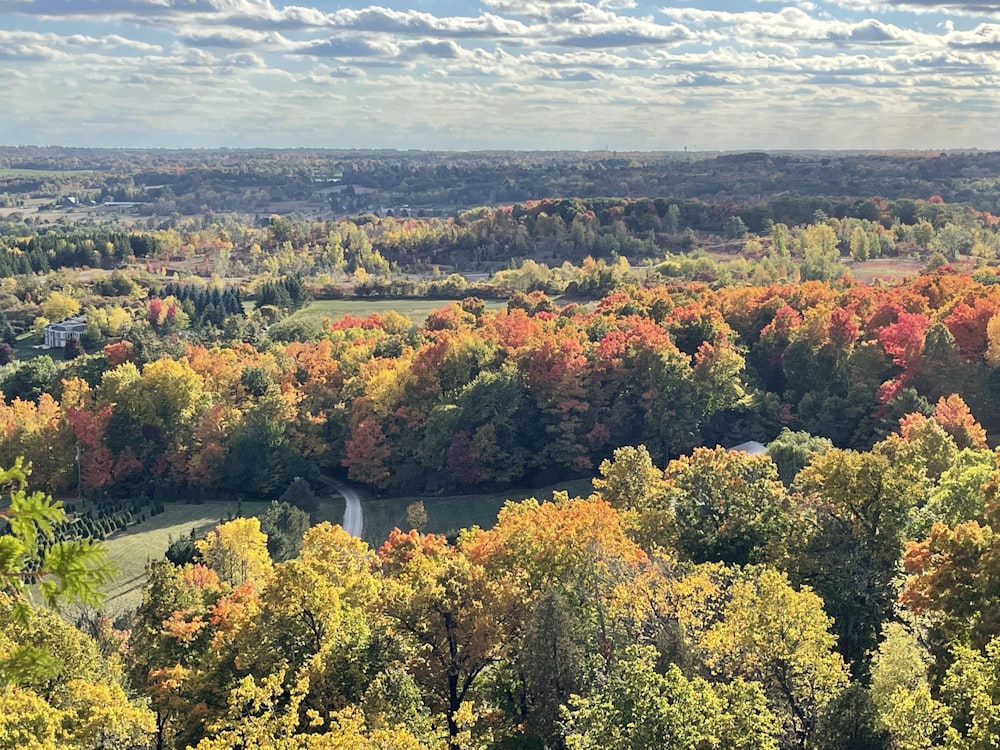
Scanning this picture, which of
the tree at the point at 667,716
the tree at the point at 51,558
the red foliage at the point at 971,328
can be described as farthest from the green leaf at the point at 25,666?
the red foliage at the point at 971,328

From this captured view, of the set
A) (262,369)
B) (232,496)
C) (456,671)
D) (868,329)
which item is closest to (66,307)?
(262,369)

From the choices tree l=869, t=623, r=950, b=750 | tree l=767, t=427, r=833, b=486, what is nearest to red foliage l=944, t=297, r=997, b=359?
tree l=767, t=427, r=833, b=486

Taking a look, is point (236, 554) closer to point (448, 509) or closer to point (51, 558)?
point (448, 509)

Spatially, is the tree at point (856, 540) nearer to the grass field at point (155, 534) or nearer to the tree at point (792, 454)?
the tree at point (792, 454)

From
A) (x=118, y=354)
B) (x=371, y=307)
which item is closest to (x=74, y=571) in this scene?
(x=118, y=354)

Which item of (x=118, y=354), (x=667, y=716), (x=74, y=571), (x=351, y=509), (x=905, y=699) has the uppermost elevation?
(x=74, y=571)

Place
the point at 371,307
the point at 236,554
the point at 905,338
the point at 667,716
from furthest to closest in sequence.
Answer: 1. the point at 371,307
2. the point at 905,338
3. the point at 236,554
4. the point at 667,716

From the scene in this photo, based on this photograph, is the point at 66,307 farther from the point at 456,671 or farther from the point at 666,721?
the point at 666,721
